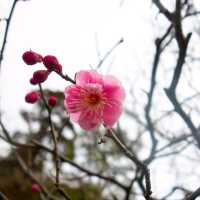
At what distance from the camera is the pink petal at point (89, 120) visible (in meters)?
1.78

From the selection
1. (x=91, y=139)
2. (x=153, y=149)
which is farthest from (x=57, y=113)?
(x=153, y=149)

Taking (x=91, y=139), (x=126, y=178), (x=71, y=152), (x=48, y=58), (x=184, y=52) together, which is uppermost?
(x=71, y=152)

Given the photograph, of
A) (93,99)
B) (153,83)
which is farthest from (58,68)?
(153,83)

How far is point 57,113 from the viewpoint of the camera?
970 cm

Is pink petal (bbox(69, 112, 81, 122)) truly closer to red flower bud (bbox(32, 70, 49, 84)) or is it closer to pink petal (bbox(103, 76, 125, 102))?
pink petal (bbox(103, 76, 125, 102))

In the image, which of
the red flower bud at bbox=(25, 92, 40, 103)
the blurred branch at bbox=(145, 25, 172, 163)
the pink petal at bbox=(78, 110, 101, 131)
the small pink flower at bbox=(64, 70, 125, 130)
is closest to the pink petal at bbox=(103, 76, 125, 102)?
the small pink flower at bbox=(64, 70, 125, 130)

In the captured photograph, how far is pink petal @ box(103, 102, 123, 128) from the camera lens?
1669 millimetres

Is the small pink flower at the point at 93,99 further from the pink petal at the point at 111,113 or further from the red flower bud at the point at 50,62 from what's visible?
the red flower bud at the point at 50,62

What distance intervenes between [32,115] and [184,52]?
11.3 m

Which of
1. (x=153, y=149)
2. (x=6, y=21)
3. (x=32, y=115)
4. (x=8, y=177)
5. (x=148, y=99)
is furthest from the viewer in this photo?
(x=32, y=115)

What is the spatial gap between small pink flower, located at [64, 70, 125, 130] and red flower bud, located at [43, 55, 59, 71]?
0.59 feet

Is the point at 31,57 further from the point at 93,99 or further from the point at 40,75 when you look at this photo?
the point at 93,99

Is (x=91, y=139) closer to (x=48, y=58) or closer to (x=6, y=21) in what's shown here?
(x=6, y=21)

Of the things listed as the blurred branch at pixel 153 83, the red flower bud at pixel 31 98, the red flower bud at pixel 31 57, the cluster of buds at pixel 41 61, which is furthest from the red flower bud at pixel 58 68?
the blurred branch at pixel 153 83
